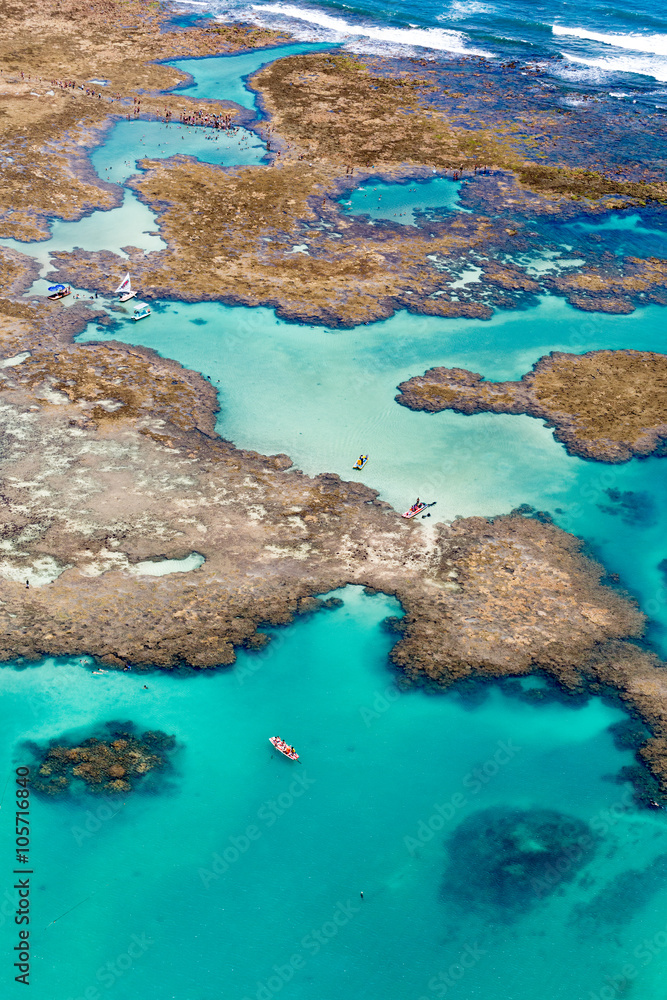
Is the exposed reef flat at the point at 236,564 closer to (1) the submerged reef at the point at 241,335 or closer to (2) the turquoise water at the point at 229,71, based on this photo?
(1) the submerged reef at the point at 241,335

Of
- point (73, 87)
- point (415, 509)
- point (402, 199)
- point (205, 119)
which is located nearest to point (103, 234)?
point (205, 119)

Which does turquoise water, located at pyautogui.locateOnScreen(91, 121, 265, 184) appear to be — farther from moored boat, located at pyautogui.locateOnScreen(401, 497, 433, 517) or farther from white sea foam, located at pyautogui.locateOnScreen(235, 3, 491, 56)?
moored boat, located at pyautogui.locateOnScreen(401, 497, 433, 517)

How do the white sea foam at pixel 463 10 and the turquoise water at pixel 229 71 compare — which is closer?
the turquoise water at pixel 229 71

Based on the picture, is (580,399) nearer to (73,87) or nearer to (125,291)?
(125,291)

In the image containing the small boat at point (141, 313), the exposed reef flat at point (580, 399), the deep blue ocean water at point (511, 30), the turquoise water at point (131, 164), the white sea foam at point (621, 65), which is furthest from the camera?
the deep blue ocean water at point (511, 30)

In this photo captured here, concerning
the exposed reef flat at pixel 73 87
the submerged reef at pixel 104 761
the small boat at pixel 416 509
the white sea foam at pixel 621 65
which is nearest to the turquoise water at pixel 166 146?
the exposed reef flat at pixel 73 87

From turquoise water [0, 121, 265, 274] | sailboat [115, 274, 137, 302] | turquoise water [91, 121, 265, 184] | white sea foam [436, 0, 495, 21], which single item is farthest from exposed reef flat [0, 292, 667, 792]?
white sea foam [436, 0, 495, 21]
